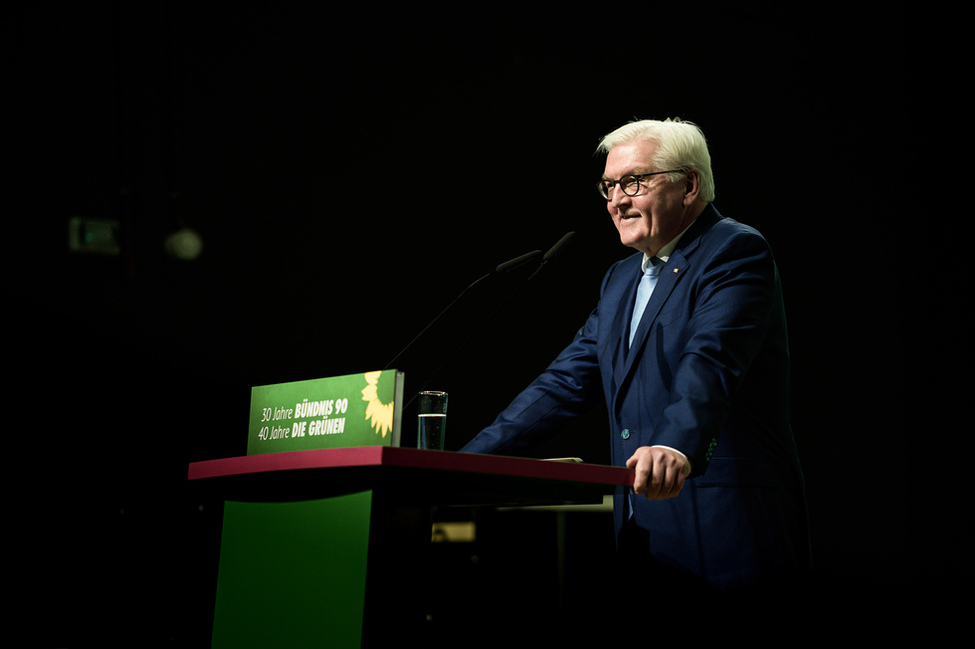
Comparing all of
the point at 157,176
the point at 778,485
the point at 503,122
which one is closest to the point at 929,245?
the point at 503,122

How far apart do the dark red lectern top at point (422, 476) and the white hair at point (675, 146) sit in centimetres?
91

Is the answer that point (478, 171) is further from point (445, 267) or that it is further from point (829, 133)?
point (829, 133)

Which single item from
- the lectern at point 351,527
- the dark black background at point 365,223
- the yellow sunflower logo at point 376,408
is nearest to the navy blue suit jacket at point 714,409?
the lectern at point 351,527

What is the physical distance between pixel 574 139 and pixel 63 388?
240cm

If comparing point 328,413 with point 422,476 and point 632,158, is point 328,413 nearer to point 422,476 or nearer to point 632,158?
point 422,476

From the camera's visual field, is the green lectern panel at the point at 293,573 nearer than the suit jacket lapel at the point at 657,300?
Yes

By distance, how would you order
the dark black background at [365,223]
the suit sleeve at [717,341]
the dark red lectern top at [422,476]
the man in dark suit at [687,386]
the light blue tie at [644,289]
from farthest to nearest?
1. the dark black background at [365,223]
2. the light blue tie at [644,289]
3. the man in dark suit at [687,386]
4. the suit sleeve at [717,341]
5. the dark red lectern top at [422,476]

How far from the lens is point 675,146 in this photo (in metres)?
2.07

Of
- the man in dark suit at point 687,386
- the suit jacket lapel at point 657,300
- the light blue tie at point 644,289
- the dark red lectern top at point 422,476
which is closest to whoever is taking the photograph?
the dark red lectern top at point 422,476

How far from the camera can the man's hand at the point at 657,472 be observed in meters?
1.36

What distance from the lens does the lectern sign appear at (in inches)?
50.0

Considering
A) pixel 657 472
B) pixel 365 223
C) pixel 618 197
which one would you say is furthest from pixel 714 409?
pixel 365 223

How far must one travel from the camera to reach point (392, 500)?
1306 mm

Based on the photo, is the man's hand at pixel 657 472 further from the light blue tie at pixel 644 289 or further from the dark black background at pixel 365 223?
the dark black background at pixel 365 223
